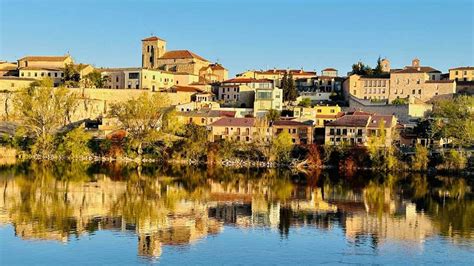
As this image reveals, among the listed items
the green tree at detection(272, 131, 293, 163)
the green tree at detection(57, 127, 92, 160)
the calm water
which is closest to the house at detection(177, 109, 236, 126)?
the green tree at detection(272, 131, 293, 163)

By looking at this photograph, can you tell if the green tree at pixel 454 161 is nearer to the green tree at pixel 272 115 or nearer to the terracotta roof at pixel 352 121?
the terracotta roof at pixel 352 121

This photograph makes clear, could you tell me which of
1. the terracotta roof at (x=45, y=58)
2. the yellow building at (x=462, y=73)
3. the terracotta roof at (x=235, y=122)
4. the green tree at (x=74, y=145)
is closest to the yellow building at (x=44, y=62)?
the terracotta roof at (x=45, y=58)

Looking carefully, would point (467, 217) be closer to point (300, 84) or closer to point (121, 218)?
point (121, 218)

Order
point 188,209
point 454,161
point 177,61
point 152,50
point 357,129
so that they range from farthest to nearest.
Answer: point 152,50
point 177,61
point 357,129
point 454,161
point 188,209

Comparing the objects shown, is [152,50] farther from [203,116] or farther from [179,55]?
[203,116]

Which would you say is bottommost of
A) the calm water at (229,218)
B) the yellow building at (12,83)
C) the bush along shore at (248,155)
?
the calm water at (229,218)

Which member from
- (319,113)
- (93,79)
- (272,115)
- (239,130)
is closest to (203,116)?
(239,130)

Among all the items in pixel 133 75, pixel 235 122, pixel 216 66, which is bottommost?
pixel 235 122

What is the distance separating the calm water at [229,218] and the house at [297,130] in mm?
5615

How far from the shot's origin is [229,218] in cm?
1559

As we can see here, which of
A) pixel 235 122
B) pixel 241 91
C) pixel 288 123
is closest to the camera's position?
pixel 288 123

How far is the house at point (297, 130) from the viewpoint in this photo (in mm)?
29375

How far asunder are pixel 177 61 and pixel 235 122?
14.6 m

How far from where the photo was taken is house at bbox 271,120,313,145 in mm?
29375
